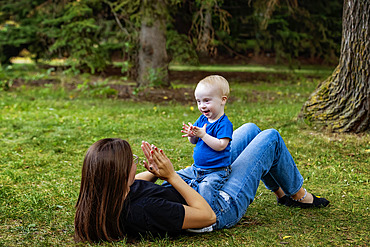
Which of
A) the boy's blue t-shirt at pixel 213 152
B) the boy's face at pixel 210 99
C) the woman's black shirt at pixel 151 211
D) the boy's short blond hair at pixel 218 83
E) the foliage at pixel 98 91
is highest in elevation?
the boy's short blond hair at pixel 218 83

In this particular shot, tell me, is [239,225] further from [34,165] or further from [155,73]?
[155,73]

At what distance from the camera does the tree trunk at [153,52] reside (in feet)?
36.4

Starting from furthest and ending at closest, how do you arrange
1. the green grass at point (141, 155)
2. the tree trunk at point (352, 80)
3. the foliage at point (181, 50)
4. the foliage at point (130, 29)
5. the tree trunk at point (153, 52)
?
the foliage at point (181, 50), the foliage at point (130, 29), the tree trunk at point (153, 52), the tree trunk at point (352, 80), the green grass at point (141, 155)

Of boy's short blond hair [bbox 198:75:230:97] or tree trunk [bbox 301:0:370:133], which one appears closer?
boy's short blond hair [bbox 198:75:230:97]

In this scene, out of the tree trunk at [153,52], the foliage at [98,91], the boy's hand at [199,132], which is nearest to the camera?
the boy's hand at [199,132]

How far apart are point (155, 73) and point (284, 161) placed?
8152mm

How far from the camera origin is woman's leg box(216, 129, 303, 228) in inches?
124

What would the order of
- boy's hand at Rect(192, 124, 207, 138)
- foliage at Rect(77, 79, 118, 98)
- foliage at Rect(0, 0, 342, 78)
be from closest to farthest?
boy's hand at Rect(192, 124, 207, 138), foliage at Rect(77, 79, 118, 98), foliage at Rect(0, 0, 342, 78)

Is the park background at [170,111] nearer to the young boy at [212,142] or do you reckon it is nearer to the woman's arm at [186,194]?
the woman's arm at [186,194]

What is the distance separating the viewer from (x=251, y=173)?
127 inches

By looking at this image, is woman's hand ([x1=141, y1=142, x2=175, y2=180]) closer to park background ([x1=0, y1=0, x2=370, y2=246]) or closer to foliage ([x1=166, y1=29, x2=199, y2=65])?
park background ([x1=0, y1=0, x2=370, y2=246])

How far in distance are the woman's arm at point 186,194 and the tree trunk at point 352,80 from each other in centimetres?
387

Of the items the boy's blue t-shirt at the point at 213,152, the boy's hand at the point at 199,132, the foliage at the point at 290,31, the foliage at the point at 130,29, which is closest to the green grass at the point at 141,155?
the boy's blue t-shirt at the point at 213,152

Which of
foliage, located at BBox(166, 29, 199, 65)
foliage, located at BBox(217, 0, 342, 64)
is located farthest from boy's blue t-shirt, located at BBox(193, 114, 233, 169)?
foliage, located at BBox(217, 0, 342, 64)
